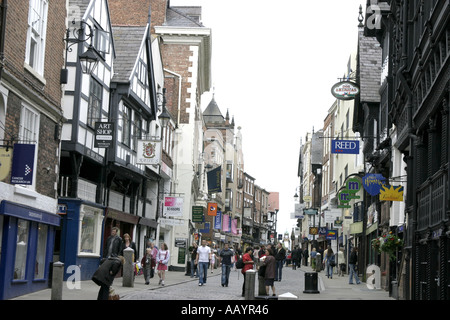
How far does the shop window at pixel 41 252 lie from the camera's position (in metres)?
20.6

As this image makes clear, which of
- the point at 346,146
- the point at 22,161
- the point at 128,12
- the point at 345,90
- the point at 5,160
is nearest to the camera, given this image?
the point at 5,160

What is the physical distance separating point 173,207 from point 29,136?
61.9ft

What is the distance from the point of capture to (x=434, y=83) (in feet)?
51.2

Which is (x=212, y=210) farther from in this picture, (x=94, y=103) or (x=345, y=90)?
(x=94, y=103)

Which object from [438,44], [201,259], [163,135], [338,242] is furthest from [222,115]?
[438,44]

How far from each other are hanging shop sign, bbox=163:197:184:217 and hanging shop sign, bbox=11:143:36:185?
20601mm

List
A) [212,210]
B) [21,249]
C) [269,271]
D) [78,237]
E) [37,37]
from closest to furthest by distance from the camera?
[21,249] → [37,37] → [269,271] → [78,237] → [212,210]

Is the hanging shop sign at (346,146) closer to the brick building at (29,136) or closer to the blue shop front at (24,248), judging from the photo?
the brick building at (29,136)

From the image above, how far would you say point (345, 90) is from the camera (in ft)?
106

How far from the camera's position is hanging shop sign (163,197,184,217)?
37.4 meters

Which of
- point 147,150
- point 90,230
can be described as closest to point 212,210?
point 147,150

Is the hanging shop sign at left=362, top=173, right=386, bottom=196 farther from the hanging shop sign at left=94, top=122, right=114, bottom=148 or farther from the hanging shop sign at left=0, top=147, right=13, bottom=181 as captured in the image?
the hanging shop sign at left=0, top=147, right=13, bottom=181

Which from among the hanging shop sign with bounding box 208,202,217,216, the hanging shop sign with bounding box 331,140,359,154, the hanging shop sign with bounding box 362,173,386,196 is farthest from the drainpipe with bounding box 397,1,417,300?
the hanging shop sign with bounding box 208,202,217,216

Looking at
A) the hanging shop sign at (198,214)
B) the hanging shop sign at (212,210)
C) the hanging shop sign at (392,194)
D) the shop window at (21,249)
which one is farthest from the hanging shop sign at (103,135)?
the hanging shop sign at (212,210)
